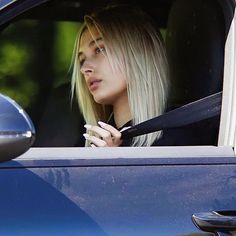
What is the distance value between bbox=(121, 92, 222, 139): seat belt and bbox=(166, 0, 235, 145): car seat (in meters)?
0.02

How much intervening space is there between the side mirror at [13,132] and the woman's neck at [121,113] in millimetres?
837

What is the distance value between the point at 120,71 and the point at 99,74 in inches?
3.9

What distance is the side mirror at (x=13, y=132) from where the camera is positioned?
2.15 metres

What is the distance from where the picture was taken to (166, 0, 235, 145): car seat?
9.20ft

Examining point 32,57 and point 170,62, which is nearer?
point 170,62

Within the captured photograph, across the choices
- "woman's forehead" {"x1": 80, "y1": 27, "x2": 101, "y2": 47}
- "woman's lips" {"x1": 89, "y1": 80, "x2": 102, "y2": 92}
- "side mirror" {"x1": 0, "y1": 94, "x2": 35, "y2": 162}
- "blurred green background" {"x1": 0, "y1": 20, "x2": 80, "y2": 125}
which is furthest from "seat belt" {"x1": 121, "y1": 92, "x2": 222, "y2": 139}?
"side mirror" {"x1": 0, "y1": 94, "x2": 35, "y2": 162}

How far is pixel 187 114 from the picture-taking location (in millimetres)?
2795

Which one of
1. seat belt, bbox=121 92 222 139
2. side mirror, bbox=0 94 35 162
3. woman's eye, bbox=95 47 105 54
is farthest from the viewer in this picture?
woman's eye, bbox=95 47 105 54

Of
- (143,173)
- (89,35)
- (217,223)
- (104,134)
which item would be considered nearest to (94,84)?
(89,35)

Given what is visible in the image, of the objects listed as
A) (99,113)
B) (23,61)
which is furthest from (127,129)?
(23,61)

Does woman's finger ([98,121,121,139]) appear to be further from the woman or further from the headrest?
the headrest

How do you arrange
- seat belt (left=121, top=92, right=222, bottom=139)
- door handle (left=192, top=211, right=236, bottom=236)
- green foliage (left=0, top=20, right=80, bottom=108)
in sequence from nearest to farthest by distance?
door handle (left=192, top=211, right=236, bottom=236) < seat belt (left=121, top=92, right=222, bottom=139) < green foliage (left=0, top=20, right=80, bottom=108)

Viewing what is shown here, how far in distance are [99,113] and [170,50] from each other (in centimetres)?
34

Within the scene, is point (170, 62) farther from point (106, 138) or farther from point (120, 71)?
point (106, 138)
